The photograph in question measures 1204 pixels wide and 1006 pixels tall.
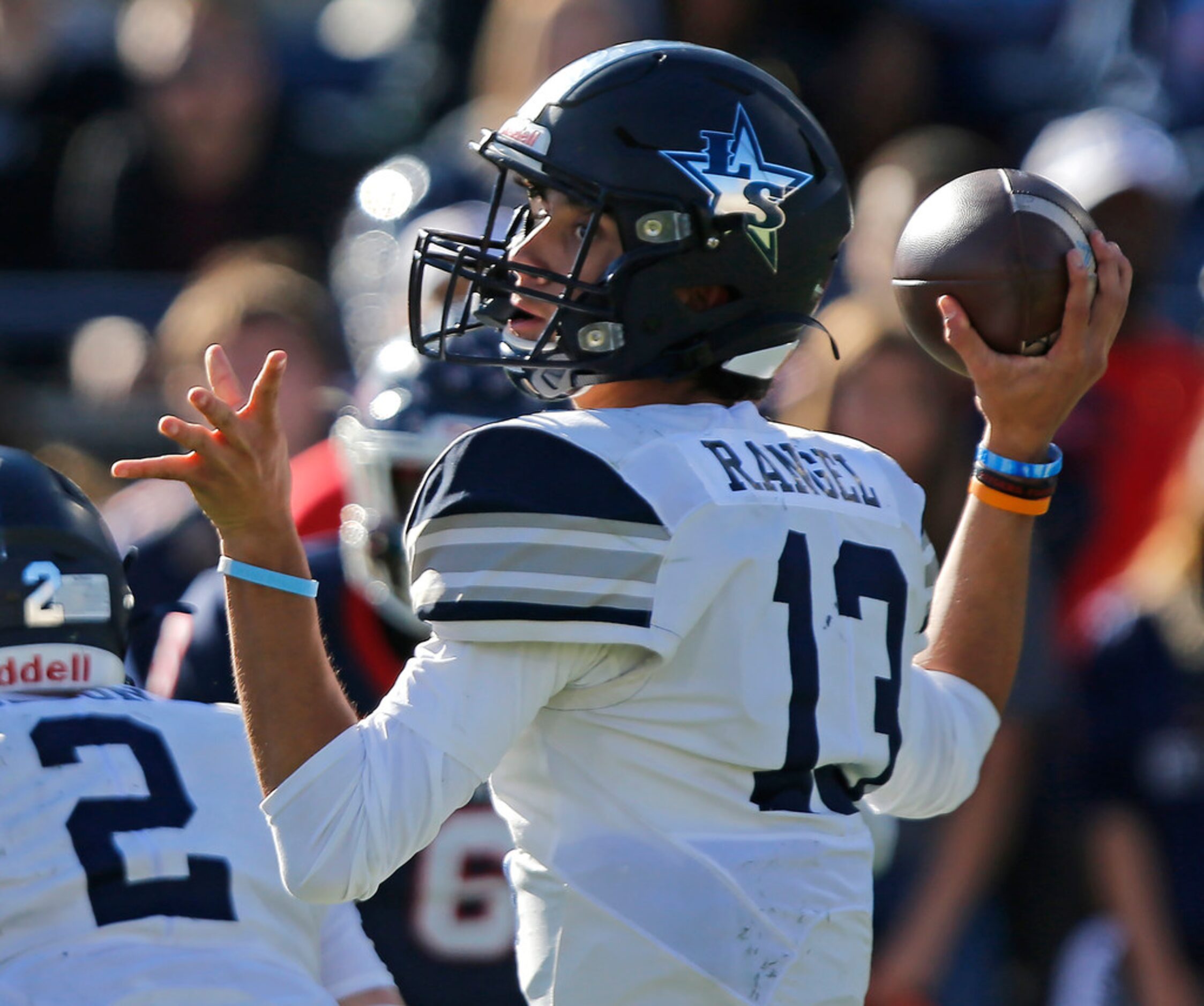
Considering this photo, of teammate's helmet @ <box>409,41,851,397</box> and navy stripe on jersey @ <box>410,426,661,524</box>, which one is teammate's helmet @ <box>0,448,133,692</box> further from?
navy stripe on jersey @ <box>410,426,661,524</box>

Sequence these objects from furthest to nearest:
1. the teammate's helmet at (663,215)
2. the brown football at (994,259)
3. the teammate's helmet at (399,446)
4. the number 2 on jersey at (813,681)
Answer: the teammate's helmet at (399,446) → the brown football at (994,259) → the teammate's helmet at (663,215) → the number 2 on jersey at (813,681)

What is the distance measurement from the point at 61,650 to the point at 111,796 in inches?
9.8

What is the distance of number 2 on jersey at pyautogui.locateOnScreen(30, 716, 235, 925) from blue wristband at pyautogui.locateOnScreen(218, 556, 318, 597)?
23.4 inches

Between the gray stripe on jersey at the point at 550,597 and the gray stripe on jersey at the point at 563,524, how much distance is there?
7 centimetres

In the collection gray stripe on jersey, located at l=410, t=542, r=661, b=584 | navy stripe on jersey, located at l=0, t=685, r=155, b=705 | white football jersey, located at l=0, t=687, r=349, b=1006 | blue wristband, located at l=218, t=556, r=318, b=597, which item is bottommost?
white football jersey, located at l=0, t=687, r=349, b=1006

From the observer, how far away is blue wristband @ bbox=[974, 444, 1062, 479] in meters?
2.39

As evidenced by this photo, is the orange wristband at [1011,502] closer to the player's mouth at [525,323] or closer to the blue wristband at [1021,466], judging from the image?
the blue wristband at [1021,466]

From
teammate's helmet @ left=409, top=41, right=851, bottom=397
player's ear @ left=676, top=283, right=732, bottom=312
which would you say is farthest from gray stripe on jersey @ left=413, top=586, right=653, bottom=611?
player's ear @ left=676, top=283, right=732, bottom=312

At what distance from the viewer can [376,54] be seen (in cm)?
712

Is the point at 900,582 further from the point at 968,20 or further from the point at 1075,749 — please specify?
the point at 968,20

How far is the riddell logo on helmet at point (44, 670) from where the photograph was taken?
256 centimetres

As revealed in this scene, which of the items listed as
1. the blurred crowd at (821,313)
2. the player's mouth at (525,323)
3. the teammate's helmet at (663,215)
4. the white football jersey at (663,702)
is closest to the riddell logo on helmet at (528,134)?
the teammate's helmet at (663,215)

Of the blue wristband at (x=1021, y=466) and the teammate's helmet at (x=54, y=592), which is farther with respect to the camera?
the teammate's helmet at (x=54, y=592)

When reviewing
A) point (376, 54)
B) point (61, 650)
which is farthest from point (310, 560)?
point (376, 54)
